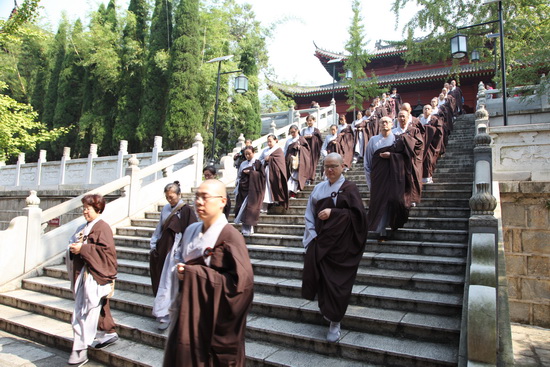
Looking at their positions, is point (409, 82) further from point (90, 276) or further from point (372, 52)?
point (90, 276)

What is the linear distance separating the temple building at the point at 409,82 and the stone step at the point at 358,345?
17231 mm

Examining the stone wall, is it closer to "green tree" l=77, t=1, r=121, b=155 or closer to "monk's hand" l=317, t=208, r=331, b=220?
"monk's hand" l=317, t=208, r=331, b=220

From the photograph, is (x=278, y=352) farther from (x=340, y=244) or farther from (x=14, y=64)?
(x=14, y=64)

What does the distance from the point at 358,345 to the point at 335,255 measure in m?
0.84

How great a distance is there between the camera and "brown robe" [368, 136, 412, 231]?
216 inches

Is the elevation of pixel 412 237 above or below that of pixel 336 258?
above

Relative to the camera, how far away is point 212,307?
7.99 feet

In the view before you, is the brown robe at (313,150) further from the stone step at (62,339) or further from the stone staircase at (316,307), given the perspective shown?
the stone step at (62,339)

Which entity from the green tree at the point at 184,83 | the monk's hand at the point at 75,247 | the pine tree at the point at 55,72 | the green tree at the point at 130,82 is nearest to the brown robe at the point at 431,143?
the monk's hand at the point at 75,247

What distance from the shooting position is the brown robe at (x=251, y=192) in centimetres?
697

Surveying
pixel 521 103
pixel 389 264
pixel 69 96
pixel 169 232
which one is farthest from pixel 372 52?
pixel 169 232

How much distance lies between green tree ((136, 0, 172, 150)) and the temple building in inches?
291

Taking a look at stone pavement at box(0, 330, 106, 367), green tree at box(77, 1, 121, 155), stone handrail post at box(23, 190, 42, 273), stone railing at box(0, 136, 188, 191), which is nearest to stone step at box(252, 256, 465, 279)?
stone pavement at box(0, 330, 106, 367)

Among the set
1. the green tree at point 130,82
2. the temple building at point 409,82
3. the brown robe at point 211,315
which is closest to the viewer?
the brown robe at point 211,315
